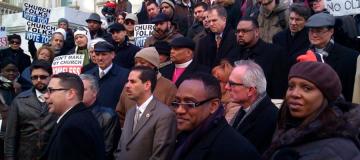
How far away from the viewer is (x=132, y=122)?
19.0 feet

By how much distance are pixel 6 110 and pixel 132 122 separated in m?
3.53

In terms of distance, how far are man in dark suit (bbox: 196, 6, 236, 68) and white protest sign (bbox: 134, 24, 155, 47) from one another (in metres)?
2.71

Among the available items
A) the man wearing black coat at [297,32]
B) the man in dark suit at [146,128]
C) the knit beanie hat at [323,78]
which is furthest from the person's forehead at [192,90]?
the man wearing black coat at [297,32]

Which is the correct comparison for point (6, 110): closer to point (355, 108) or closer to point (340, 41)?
point (340, 41)

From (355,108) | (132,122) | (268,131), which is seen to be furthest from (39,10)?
(355,108)

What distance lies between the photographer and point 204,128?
3.92 m

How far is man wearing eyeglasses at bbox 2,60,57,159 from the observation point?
6.90 metres

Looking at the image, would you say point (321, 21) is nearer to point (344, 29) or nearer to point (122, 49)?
A: point (344, 29)

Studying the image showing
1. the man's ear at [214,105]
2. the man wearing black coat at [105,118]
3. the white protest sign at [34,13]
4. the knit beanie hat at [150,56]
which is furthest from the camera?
the white protest sign at [34,13]

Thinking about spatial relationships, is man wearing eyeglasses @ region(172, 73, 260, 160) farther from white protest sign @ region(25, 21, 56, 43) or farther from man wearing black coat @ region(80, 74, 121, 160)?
white protest sign @ region(25, 21, 56, 43)

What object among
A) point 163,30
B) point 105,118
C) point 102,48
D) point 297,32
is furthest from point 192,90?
point 163,30

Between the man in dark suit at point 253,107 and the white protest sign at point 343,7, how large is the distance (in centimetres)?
361

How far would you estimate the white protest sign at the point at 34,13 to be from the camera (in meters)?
14.5

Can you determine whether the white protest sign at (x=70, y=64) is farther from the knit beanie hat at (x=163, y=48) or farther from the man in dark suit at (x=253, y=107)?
the man in dark suit at (x=253, y=107)
